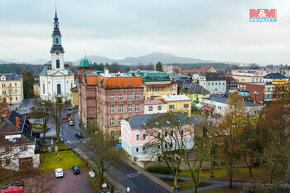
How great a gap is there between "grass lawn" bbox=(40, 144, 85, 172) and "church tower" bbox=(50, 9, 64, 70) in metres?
54.7

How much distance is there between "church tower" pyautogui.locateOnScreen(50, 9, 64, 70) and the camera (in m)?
91.9

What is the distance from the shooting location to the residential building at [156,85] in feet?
261

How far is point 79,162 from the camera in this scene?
142 ft

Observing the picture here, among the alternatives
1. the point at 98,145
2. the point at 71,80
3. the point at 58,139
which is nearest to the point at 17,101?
the point at 71,80

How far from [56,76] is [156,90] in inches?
1528

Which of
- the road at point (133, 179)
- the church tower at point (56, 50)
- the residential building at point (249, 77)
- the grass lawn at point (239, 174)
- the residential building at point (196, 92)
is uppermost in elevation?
the church tower at point (56, 50)

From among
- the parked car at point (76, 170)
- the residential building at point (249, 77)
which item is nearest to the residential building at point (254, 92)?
the residential building at point (249, 77)

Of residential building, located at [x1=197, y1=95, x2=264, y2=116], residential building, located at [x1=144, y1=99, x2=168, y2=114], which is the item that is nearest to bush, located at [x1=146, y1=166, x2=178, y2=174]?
residential building, located at [x1=144, y1=99, x2=168, y2=114]

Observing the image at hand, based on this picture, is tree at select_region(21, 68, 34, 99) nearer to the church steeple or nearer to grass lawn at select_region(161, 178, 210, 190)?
the church steeple

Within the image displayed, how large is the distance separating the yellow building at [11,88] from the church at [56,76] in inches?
490

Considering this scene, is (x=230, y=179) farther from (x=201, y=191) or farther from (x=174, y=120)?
(x=174, y=120)

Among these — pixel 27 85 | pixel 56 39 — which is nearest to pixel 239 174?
pixel 56 39

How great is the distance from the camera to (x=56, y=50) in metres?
93.1

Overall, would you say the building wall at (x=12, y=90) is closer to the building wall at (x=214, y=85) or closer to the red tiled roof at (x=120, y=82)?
the red tiled roof at (x=120, y=82)
